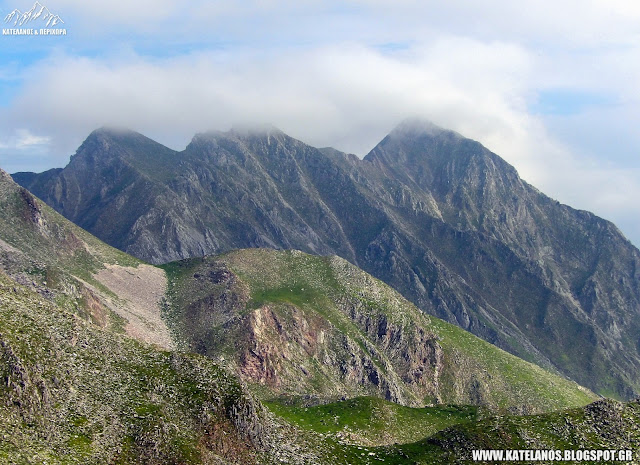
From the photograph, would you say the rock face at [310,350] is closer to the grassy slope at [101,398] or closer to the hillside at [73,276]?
the hillside at [73,276]

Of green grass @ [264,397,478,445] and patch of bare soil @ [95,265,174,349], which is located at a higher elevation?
patch of bare soil @ [95,265,174,349]

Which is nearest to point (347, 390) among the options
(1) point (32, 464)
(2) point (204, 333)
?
(2) point (204, 333)

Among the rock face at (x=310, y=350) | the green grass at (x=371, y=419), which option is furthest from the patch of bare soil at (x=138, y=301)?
the green grass at (x=371, y=419)

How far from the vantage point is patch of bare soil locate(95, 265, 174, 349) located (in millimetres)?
159625

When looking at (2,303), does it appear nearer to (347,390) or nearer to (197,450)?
(197,450)

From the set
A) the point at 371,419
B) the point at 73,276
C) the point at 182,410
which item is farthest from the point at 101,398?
the point at 73,276

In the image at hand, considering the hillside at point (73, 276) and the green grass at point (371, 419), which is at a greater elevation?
the hillside at point (73, 276)

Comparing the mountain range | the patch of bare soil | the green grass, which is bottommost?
the green grass

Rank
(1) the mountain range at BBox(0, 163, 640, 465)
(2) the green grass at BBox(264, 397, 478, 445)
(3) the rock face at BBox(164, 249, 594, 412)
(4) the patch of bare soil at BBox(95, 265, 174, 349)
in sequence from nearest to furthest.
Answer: (1) the mountain range at BBox(0, 163, 640, 465)
(2) the green grass at BBox(264, 397, 478, 445)
(4) the patch of bare soil at BBox(95, 265, 174, 349)
(3) the rock face at BBox(164, 249, 594, 412)

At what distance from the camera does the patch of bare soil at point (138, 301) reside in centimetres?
15962

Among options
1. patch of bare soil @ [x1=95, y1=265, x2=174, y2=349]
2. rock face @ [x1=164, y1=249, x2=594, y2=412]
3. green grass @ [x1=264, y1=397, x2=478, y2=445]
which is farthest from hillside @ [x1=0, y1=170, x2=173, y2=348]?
green grass @ [x1=264, y1=397, x2=478, y2=445]

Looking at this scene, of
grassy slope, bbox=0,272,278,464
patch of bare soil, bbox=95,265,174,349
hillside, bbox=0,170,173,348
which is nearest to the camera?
grassy slope, bbox=0,272,278,464

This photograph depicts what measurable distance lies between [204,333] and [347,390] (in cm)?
4733

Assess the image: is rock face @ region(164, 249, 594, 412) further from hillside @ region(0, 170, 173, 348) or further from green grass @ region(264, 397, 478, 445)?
green grass @ region(264, 397, 478, 445)
